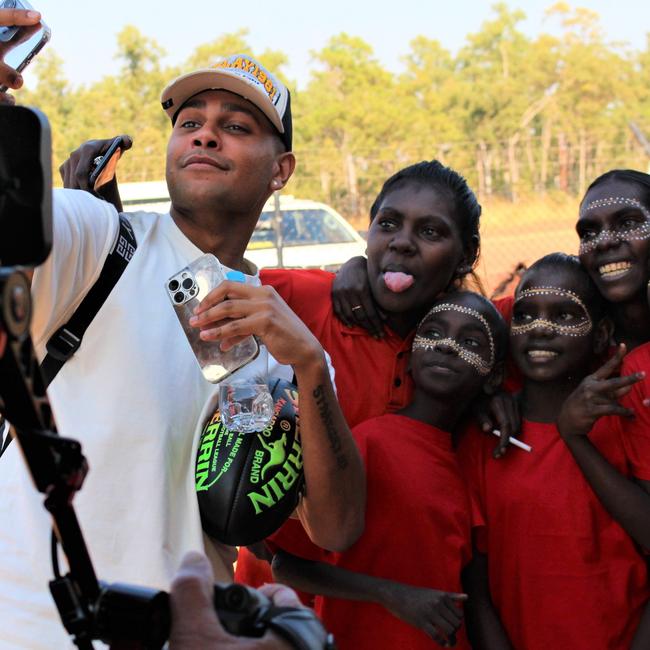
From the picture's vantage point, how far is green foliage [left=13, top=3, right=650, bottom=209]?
30438 mm

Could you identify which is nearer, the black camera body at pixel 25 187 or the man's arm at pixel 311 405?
the black camera body at pixel 25 187

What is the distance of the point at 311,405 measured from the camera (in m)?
2.28

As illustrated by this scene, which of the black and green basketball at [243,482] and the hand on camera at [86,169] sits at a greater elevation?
the hand on camera at [86,169]

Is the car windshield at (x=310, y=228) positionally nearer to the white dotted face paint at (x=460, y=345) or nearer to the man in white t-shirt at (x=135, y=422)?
the white dotted face paint at (x=460, y=345)

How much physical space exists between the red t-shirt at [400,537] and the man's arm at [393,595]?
52 millimetres

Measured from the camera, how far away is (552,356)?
317 centimetres

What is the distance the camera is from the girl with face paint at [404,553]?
281 centimetres

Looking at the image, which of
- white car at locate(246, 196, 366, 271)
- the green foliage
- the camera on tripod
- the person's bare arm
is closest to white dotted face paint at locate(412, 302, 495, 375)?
the person's bare arm

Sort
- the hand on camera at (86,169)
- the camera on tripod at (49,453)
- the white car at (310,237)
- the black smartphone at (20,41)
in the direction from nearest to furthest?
1. the camera on tripod at (49,453)
2. the black smartphone at (20,41)
3. the hand on camera at (86,169)
4. the white car at (310,237)

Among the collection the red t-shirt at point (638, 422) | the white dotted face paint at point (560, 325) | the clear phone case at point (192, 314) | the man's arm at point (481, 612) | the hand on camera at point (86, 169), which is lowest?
the man's arm at point (481, 612)

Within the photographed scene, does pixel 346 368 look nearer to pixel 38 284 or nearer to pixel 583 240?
pixel 583 240

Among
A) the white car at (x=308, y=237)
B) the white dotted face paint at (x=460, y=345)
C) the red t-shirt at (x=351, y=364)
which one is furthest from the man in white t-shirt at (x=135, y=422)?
the white car at (x=308, y=237)

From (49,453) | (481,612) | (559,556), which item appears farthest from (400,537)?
(49,453)

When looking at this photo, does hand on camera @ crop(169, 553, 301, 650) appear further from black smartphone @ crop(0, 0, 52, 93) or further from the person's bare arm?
the person's bare arm
